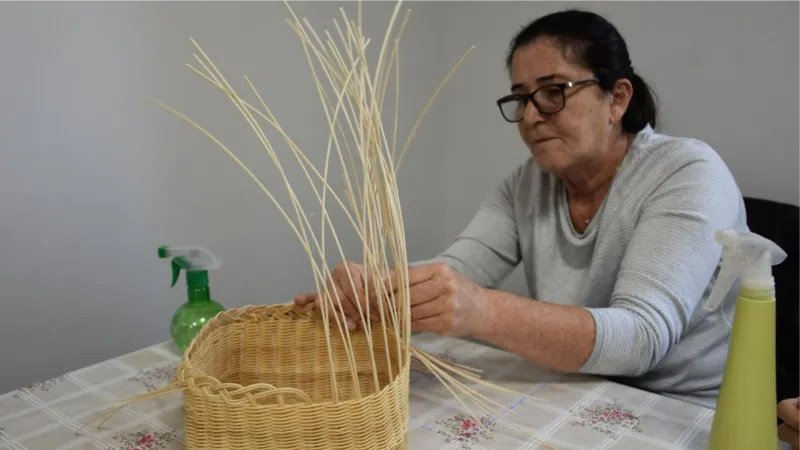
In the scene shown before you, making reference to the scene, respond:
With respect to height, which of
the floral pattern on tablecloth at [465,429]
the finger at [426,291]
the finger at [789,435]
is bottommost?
the floral pattern on tablecloth at [465,429]

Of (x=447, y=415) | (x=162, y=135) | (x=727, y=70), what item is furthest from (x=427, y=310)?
(x=727, y=70)

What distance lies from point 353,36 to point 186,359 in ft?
1.25

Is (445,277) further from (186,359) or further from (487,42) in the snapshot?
(487,42)

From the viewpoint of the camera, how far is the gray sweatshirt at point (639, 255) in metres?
0.87

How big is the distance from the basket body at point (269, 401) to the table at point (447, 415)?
3.4 inches

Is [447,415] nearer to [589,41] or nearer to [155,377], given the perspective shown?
[155,377]

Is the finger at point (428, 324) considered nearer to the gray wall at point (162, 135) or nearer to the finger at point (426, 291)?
the finger at point (426, 291)

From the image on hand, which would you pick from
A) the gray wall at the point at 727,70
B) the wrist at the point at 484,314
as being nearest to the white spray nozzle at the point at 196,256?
the wrist at the point at 484,314

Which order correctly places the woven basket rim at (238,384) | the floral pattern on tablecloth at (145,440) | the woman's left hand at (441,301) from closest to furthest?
1. the woven basket rim at (238,384)
2. the floral pattern on tablecloth at (145,440)
3. the woman's left hand at (441,301)

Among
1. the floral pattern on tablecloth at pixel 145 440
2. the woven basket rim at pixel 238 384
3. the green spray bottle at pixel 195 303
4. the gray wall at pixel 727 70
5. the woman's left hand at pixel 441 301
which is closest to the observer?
the woven basket rim at pixel 238 384

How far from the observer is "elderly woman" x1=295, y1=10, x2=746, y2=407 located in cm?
86

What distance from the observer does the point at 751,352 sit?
638 millimetres

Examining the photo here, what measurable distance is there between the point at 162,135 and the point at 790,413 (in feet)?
4.20

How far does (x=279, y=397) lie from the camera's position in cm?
58
